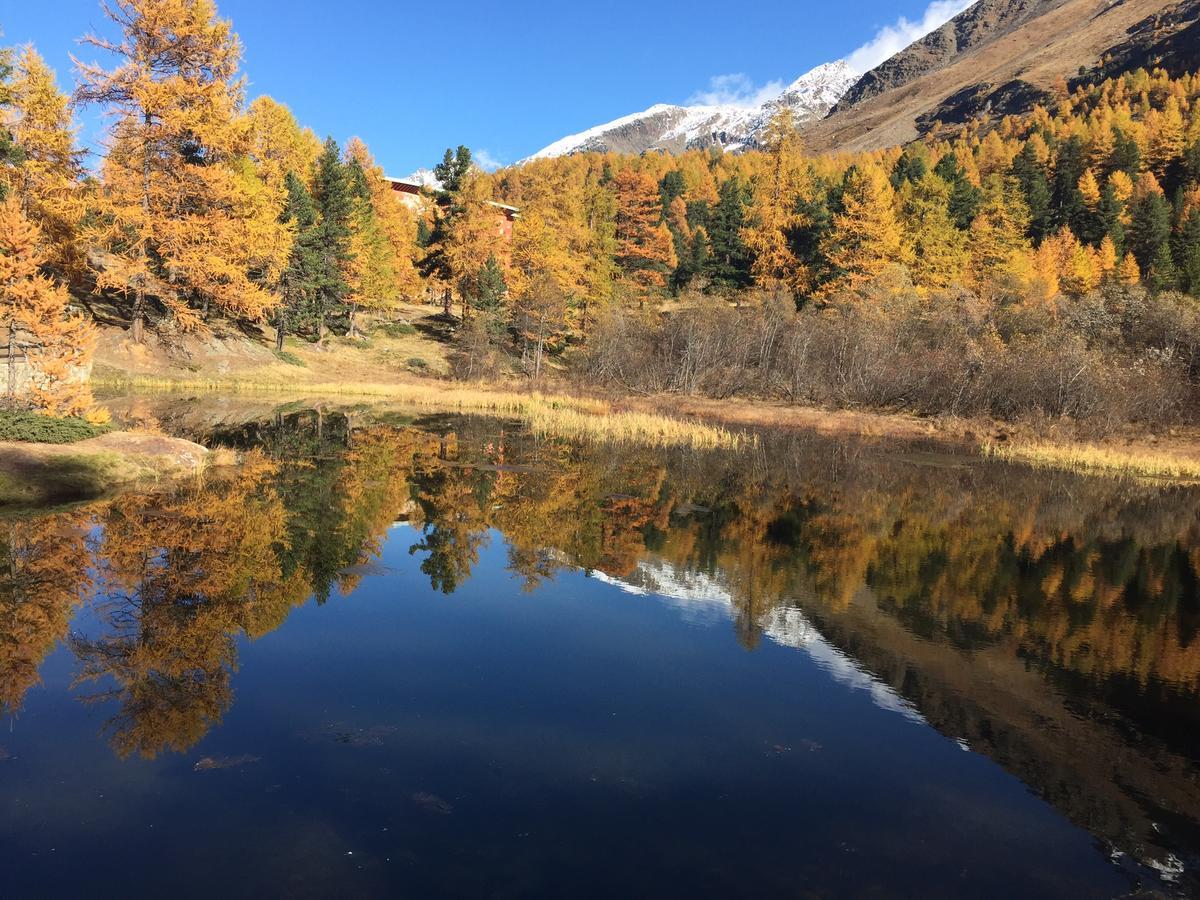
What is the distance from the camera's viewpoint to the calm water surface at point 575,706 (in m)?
5.93

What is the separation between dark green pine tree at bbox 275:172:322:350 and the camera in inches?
1882

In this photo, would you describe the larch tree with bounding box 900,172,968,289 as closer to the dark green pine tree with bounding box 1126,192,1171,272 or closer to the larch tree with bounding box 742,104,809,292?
the larch tree with bounding box 742,104,809,292

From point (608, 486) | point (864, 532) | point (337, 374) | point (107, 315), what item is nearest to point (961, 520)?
point (864, 532)

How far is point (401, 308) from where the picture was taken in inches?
2717

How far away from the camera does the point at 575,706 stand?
8.70 meters

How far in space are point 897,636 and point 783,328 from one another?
4429 centimetres

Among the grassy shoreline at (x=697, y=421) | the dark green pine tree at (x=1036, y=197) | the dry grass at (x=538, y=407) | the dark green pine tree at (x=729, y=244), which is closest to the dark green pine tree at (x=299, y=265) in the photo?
the grassy shoreline at (x=697, y=421)

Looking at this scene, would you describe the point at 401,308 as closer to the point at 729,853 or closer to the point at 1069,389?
the point at 1069,389

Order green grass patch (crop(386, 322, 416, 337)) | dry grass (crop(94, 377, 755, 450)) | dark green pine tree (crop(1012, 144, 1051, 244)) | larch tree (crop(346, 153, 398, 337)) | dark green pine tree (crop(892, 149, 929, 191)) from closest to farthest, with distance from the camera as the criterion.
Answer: dry grass (crop(94, 377, 755, 450)) < larch tree (crop(346, 153, 398, 337)) < green grass patch (crop(386, 322, 416, 337)) < dark green pine tree (crop(1012, 144, 1051, 244)) < dark green pine tree (crop(892, 149, 929, 191))

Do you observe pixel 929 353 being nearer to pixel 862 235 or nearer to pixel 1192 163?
pixel 862 235

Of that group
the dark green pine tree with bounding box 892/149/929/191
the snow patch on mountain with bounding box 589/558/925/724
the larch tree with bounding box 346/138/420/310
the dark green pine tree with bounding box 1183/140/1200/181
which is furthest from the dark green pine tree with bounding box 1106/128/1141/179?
the snow patch on mountain with bounding box 589/558/925/724

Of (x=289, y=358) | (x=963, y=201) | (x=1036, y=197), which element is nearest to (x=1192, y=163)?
(x=1036, y=197)

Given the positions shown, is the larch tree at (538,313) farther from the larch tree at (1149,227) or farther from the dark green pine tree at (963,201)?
the larch tree at (1149,227)

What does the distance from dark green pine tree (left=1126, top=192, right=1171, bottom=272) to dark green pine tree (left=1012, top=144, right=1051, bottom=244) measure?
8.10 m
